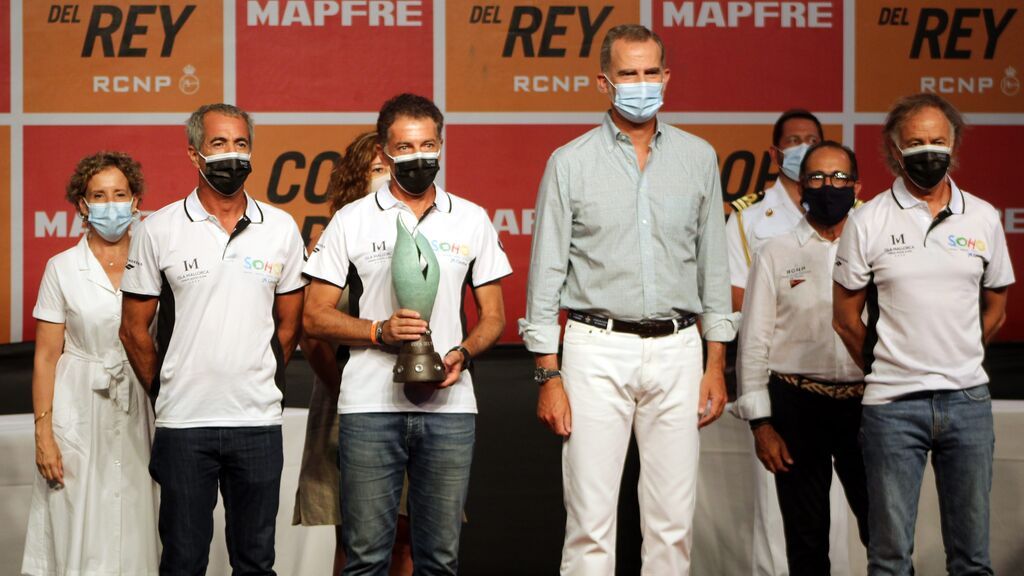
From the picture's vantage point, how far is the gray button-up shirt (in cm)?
283

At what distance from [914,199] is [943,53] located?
262 centimetres

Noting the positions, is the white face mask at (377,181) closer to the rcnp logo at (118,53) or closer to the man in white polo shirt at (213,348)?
the man in white polo shirt at (213,348)

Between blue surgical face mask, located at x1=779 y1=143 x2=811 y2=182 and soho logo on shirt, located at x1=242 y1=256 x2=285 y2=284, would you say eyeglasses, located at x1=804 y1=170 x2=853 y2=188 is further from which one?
soho logo on shirt, located at x1=242 y1=256 x2=285 y2=284

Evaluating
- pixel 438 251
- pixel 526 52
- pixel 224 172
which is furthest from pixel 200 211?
pixel 526 52

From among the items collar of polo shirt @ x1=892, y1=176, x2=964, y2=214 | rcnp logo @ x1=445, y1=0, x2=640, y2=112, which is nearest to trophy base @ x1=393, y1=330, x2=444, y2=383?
collar of polo shirt @ x1=892, y1=176, x2=964, y2=214

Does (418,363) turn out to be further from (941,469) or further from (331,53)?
(331,53)

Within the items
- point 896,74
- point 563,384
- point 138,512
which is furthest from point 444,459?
point 896,74

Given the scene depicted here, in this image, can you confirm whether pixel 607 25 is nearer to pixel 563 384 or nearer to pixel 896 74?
pixel 896 74

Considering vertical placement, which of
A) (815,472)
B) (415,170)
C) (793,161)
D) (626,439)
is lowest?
(815,472)

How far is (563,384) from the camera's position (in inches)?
112

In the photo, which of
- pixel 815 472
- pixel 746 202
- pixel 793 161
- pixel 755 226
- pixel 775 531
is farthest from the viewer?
pixel 746 202

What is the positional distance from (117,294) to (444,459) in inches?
43.8

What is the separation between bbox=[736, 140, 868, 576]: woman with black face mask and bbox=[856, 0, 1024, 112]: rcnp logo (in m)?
1.97

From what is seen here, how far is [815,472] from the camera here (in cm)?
324
